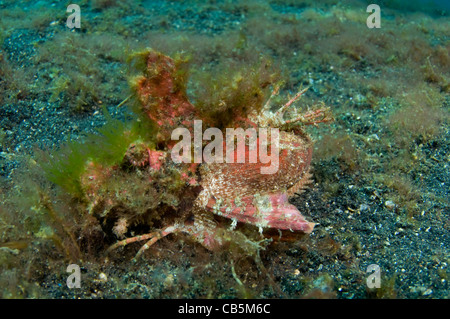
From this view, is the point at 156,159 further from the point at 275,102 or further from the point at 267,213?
the point at 275,102

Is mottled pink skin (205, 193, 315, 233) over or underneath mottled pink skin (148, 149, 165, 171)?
underneath

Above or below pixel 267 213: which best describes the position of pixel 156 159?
above

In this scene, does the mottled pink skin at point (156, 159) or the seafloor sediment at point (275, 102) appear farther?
the mottled pink skin at point (156, 159)

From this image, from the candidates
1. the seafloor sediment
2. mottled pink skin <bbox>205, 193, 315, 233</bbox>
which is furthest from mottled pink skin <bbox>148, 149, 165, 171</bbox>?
the seafloor sediment

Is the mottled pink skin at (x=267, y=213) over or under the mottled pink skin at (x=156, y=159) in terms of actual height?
under

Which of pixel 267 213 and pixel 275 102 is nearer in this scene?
pixel 267 213

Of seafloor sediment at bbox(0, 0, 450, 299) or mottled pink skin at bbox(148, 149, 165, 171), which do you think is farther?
mottled pink skin at bbox(148, 149, 165, 171)

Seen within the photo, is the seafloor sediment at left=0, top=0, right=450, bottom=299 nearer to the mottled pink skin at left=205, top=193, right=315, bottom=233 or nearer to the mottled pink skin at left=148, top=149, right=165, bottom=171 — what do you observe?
the mottled pink skin at left=205, top=193, right=315, bottom=233

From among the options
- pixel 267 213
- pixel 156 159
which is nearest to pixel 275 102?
pixel 267 213

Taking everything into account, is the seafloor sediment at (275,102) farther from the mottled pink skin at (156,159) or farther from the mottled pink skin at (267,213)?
the mottled pink skin at (156,159)

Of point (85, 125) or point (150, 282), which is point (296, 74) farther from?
point (150, 282)

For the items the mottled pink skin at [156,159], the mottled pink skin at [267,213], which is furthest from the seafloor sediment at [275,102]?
the mottled pink skin at [156,159]
